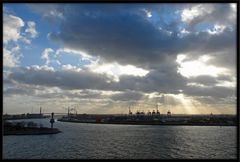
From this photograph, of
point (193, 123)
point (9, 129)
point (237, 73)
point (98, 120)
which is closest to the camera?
point (237, 73)

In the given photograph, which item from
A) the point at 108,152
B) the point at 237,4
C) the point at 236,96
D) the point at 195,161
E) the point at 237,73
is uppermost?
the point at 237,4

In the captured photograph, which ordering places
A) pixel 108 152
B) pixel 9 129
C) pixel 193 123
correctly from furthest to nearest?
pixel 193 123 < pixel 9 129 < pixel 108 152

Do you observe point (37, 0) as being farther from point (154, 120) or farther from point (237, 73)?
point (154, 120)

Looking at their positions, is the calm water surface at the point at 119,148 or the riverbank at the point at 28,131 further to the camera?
the riverbank at the point at 28,131

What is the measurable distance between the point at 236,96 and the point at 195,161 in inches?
15.5

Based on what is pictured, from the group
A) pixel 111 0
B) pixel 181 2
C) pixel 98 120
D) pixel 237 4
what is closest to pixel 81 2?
pixel 111 0

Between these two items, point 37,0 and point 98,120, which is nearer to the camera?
point 37,0

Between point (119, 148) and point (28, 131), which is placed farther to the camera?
point (28, 131)

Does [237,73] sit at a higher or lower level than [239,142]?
higher

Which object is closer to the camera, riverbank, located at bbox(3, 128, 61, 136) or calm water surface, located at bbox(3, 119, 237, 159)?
calm water surface, located at bbox(3, 119, 237, 159)

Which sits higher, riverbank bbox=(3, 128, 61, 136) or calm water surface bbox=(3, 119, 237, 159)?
riverbank bbox=(3, 128, 61, 136)

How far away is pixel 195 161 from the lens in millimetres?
1753

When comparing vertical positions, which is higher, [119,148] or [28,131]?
[28,131]

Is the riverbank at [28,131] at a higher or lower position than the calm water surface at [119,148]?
higher
